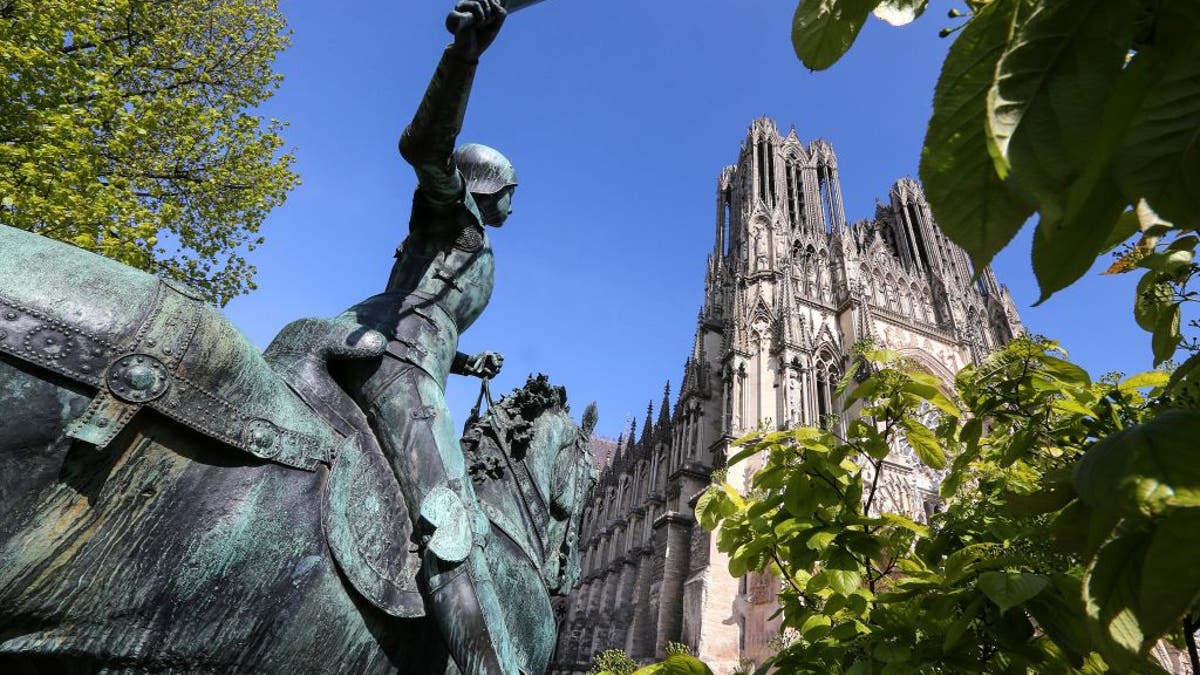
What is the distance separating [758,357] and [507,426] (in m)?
21.6

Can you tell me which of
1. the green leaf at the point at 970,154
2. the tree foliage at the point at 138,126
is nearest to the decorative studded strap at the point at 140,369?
the green leaf at the point at 970,154

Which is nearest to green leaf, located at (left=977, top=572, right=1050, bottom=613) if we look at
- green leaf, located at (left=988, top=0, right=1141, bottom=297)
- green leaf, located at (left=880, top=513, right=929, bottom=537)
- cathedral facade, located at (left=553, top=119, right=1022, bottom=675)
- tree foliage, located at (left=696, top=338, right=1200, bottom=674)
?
tree foliage, located at (left=696, top=338, right=1200, bottom=674)

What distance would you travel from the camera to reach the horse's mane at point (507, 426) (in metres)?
2.74

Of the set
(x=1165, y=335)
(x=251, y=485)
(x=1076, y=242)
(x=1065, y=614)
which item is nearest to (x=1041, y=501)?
(x=1076, y=242)

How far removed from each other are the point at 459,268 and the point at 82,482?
1561mm

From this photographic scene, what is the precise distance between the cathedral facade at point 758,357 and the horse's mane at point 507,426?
52.3 ft

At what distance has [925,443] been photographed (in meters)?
3.17

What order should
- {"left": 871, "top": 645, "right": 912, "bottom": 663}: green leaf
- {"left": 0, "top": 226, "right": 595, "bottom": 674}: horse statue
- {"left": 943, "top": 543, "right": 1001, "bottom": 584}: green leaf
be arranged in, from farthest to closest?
{"left": 943, "top": 543, "right": 1001, "bottom": 584}: green leaf
{"left": 871, "top": 645, "right": 912, "bottom": 663}: green leaf
{"left": 0, "top": 226, "right": 595, "bottom": 674}: horse statue

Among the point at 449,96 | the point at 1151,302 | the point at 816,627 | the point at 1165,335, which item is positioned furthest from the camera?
the point at 816,627

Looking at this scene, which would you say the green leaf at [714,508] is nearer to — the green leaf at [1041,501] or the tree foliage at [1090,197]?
the tree foliage at [1090,197]

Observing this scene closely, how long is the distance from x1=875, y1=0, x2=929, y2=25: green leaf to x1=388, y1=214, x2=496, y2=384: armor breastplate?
1950 millimetres

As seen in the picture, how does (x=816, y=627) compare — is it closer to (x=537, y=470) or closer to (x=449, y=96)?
(x=537, y=470)

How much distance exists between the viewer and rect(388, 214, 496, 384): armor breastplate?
257cm

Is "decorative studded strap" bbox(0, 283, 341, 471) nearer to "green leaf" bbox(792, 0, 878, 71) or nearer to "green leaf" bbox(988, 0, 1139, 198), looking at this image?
"green leaf" bbox(792, 0, 878, 71)
